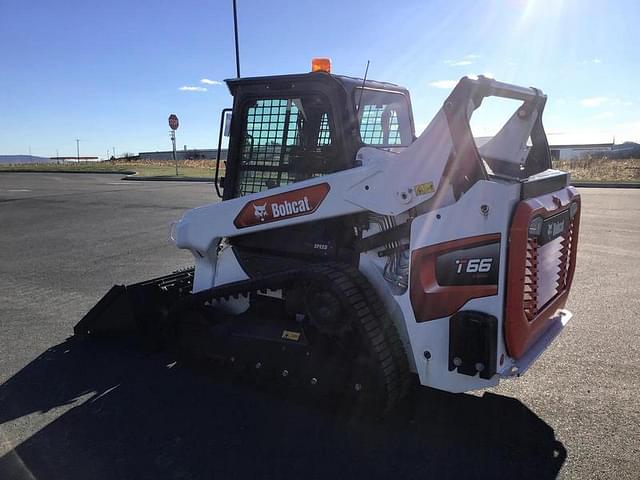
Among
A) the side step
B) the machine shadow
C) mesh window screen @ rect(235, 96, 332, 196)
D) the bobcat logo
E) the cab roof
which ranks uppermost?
the cab roof

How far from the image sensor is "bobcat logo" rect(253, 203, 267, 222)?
12.3ft

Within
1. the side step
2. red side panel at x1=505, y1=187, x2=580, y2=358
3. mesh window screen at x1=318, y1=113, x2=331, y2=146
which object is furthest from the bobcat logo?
red side panel at x1=505, y1=187, x2=580, y2=358

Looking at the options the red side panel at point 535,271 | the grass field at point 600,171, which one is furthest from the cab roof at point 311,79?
the grass field at point 600,171

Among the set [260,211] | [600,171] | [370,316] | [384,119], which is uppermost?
[384,119]

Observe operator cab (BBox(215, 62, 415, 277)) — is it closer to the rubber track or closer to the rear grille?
the rubber track

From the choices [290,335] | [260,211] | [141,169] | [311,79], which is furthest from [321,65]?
[141,169]

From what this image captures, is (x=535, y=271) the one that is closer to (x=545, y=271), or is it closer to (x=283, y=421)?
(x=545, y=271)

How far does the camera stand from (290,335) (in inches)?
142

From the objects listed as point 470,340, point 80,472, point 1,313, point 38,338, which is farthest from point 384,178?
point 1,313

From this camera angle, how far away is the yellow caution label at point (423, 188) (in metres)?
3.08

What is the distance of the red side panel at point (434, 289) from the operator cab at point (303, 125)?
3.03 feet

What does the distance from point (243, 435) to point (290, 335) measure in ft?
2.36

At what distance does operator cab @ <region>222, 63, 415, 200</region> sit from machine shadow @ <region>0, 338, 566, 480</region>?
5.36 ft

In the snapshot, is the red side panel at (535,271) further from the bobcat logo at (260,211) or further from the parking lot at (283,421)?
the bobcat logo at (260,211)
